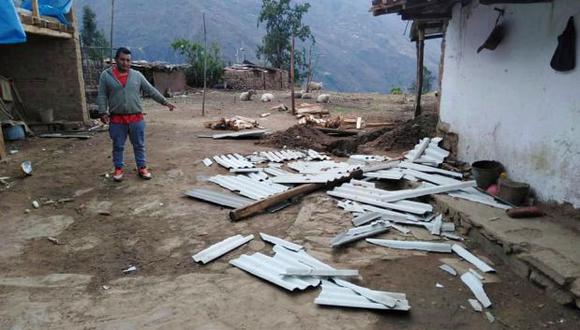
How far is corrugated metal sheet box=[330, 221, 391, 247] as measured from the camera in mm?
4551

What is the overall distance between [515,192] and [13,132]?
10392 mm

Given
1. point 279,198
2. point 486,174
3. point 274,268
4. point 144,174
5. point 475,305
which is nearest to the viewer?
point 475,305

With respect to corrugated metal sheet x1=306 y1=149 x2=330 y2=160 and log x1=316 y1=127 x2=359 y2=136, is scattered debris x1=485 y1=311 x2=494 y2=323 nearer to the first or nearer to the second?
corrugated metal sheet x1=306 y1=149 x2=330 y2=160

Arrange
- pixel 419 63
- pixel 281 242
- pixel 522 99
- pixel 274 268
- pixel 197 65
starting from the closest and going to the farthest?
pixel 274 268 → pixel 281 242 → pixel 522 99 → pixel 419 63 → pixel 197 65

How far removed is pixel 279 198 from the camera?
579 cm

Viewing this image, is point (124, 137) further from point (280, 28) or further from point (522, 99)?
point (280, 28)

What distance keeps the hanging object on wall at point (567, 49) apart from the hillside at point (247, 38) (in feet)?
179

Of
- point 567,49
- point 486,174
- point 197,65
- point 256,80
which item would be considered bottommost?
point 486,174

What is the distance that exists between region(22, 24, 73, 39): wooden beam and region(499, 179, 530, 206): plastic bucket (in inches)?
367

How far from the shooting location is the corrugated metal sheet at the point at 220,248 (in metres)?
4.25

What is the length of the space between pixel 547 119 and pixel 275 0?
112 ft

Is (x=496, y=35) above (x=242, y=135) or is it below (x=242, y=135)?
above

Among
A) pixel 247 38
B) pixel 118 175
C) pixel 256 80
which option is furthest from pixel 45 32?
pixel 247 38

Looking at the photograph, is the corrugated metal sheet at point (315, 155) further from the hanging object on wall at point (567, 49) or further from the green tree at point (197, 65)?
the green tree at point (197, 65)
